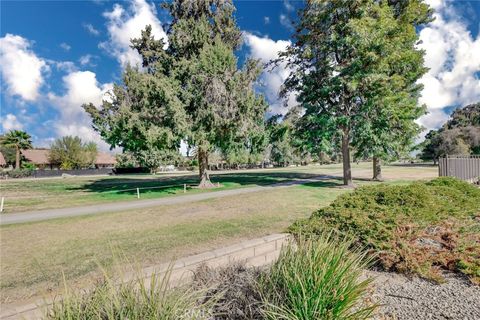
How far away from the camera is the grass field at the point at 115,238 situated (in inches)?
195

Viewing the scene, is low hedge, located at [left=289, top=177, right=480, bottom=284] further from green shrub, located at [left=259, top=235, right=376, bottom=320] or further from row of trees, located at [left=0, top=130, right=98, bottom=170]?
row of trees, located at [left=0, top=130, right=98, bottom=170]

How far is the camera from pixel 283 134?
21.7 meters

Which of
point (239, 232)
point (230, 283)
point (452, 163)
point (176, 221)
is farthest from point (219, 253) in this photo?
point (452, 163)

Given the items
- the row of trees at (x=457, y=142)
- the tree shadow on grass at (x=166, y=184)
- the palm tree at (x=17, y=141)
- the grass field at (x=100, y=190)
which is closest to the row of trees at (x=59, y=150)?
the palm tree at (x=17, y=141)

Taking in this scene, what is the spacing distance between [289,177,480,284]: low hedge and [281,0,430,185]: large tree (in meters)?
10.5

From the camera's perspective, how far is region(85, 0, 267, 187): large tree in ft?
60.1

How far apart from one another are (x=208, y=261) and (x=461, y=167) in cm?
1816

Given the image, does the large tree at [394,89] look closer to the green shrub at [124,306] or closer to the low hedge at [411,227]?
the low hedge at [411,227]

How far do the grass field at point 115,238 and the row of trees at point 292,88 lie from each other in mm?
8169

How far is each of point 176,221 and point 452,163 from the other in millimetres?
16481

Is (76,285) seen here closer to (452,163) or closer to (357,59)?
(357,59)

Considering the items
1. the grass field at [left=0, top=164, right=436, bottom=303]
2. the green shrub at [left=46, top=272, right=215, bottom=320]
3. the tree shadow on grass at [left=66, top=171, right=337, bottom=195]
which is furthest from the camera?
the tree shadow on grass at [left=66, top=171, right=337, bottom=195]
